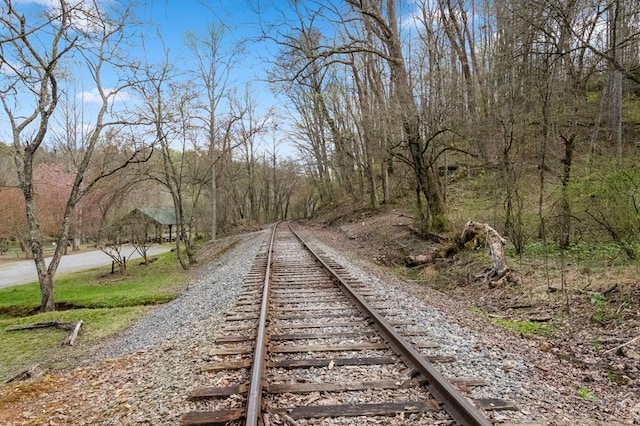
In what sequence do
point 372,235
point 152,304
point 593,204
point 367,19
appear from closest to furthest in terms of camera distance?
point 593,204
point 152,304
point 367,19
point 372,235

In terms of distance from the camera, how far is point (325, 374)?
418cm

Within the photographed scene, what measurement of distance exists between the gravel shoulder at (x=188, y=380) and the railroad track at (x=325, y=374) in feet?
0.90

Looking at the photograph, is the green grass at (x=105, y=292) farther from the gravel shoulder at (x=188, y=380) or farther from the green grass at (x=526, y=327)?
the green grass at (x=526, y=327)

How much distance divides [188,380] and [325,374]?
4.52 ft

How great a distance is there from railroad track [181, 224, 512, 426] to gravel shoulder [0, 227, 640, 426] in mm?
274

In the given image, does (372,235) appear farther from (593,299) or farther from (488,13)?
(488,13)

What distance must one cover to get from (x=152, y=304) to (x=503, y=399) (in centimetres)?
989

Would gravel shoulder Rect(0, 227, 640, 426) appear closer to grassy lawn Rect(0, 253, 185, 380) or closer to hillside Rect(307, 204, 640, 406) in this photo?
hillside Rect(307, 204, 640, 406)

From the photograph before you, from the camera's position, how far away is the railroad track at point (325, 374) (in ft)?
11.0

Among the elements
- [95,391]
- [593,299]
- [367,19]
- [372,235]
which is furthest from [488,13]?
[95,391]

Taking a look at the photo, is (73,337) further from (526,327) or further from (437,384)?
(526,327)

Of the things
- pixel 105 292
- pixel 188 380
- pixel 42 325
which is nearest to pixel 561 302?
pixel 188 380

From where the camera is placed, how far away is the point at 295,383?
12.9 feet

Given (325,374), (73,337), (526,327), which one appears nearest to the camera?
(325,374)
